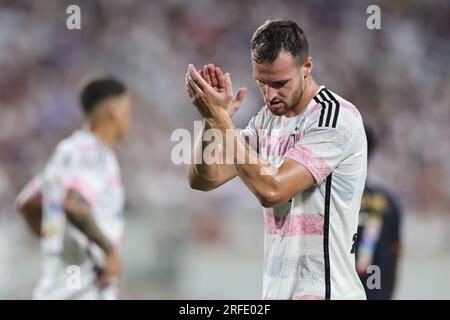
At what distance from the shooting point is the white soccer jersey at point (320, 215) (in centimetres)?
289

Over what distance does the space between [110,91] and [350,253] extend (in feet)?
10.1

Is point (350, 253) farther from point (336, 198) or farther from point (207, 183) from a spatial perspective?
point (207, 183)

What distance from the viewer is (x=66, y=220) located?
4938mm

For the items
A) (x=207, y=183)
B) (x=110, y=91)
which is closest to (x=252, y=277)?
(x=110, y=91)

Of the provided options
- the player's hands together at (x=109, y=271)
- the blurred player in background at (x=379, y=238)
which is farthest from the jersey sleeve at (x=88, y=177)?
the blurred player in background at (x=379, y=238)

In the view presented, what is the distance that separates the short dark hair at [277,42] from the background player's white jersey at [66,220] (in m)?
2.24

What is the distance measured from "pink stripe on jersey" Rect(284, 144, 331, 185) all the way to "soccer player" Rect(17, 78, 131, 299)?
2.15m

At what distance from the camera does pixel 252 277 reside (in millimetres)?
7730

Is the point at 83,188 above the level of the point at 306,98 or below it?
below

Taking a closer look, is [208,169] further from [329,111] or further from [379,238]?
[379,238]

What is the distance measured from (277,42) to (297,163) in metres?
0.47

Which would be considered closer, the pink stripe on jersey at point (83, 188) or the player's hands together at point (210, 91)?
the player's hands together at point (210, 91)

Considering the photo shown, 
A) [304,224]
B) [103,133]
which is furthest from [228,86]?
[103,133]

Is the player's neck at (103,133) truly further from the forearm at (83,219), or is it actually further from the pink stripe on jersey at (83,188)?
the forearm at (83,219)
